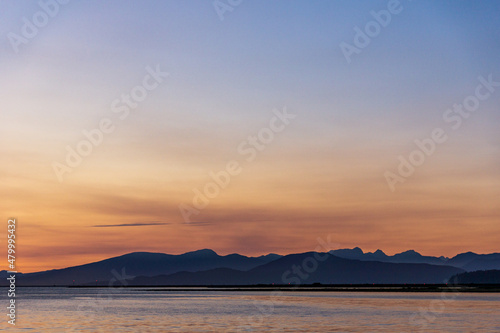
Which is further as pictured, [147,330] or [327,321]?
[327,321]

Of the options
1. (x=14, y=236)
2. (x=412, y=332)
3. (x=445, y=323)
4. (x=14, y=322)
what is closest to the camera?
(x=14, y=236)

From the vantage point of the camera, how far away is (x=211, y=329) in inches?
2547

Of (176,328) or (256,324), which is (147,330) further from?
(256,324)

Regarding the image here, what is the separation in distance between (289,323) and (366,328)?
1014 cm

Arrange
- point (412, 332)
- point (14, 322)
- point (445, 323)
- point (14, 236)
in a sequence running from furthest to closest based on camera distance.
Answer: point (14, 322) → point (445, 323) → point (412, 332) → point (14, 236)

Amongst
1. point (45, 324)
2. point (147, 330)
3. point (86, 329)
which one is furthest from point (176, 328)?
point (45, 324)

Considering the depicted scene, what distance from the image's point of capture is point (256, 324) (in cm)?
6969

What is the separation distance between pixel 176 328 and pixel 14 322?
881 inches

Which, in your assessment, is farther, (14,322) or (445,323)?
(14,322)

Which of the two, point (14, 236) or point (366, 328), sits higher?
point (14, 236)

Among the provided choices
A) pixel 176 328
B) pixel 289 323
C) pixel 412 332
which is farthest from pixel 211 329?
pixel 412 332

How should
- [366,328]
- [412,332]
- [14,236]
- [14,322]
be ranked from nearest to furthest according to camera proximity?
1. [14,236]
2. [412,332]
3. [366,328]
4. [14,322]

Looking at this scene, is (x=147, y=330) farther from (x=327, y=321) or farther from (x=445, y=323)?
(x=445, y=323)

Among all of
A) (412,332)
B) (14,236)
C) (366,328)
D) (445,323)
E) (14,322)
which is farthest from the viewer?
(14,322)
